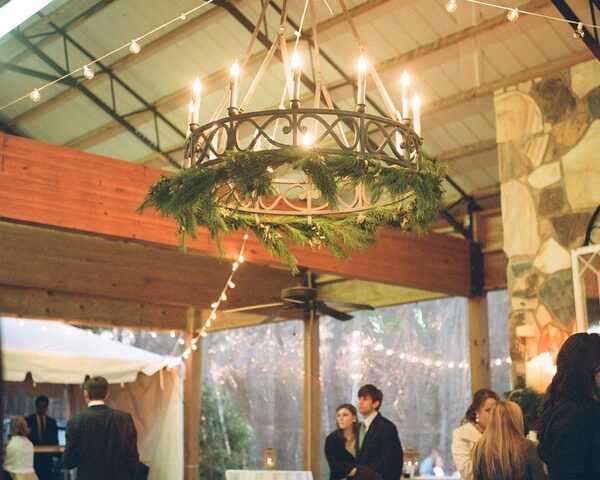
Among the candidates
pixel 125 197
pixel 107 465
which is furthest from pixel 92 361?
pixel 107 465

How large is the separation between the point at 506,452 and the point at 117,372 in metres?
5.40

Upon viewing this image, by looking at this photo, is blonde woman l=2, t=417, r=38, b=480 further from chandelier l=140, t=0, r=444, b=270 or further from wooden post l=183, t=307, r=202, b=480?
chandelier l=140, t=0, r=444, b=270

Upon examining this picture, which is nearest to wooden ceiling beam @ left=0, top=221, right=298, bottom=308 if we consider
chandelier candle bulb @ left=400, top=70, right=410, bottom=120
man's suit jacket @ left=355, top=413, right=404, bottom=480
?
man's suit jacket @ left=355, top=413, right=404, bottom=480

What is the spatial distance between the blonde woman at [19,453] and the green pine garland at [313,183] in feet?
→ 16.3

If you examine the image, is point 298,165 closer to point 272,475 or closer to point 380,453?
point 380,453

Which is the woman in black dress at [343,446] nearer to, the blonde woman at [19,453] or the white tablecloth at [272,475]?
the white tablecloth at [272,475]

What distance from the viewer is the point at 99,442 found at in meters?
4.60

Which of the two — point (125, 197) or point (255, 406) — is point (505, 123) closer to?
point (125, 197)

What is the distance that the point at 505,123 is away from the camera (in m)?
7.07

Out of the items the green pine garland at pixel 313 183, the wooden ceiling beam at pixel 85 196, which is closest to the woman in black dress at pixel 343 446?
the wooden ceiling beam at pixel 85 196

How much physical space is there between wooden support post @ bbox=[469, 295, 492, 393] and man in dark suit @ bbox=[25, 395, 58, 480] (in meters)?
4.27

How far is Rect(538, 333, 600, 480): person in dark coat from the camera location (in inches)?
91.9

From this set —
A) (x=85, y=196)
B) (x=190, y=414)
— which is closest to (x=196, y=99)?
(x=85, y=196)

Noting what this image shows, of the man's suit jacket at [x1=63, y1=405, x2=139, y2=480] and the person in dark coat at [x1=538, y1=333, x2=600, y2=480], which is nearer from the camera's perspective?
the person in dark coat at [x1=538, y1=333, x2=600, y2=480]
